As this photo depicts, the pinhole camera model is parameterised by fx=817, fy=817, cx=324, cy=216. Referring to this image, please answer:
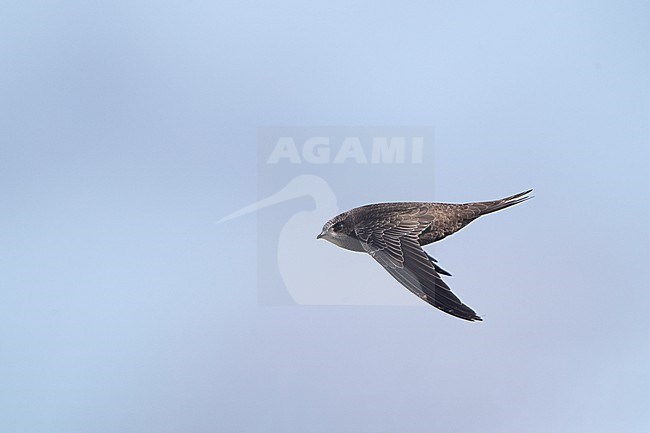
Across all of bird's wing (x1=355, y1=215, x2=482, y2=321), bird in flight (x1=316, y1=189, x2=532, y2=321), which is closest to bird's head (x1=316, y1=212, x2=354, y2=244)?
bird in flight (x1=316, y1=189, x2=532, y2=321)

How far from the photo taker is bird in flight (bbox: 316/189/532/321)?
41.8 ft

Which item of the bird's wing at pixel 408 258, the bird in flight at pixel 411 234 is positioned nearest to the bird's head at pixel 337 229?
the bird in flight at pixel 411 234

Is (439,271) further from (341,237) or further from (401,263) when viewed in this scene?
(341,237)

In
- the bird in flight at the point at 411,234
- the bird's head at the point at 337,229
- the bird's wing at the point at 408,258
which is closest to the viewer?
the bird's wing at the point at 408,258

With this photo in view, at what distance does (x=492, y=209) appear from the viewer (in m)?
16.7

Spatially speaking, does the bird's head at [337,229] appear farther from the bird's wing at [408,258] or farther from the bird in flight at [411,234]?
the bird's wing at [408,258]

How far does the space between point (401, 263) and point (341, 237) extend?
2.74 m

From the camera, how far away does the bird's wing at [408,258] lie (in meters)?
12.3

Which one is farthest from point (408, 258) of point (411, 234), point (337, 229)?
point (337, 229)

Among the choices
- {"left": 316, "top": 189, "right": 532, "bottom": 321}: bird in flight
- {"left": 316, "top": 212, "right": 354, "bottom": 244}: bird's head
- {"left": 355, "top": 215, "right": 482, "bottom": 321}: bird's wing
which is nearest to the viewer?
{"left": 355, "top": 215, "right": 482, "bottom": 321}: bird's wing

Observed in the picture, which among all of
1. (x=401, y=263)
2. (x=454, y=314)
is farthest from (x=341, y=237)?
(x=454, y=314)

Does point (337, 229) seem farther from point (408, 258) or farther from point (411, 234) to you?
point (408, 258)

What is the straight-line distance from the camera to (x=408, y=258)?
13.7m

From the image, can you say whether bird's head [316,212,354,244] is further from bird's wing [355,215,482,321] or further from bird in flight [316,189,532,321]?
bird's wing [355,215,482,321]
